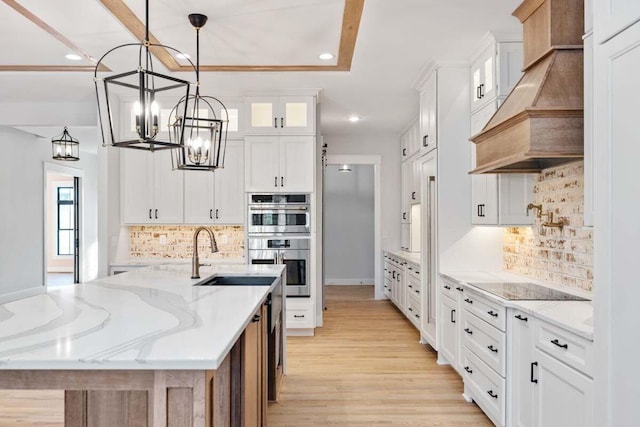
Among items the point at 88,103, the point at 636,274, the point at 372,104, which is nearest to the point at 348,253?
the point at 372,104

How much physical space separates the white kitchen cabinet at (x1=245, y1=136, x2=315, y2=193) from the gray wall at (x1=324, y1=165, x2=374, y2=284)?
408 cm

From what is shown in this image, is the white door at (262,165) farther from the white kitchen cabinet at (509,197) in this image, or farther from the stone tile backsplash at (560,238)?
the stone tile backsplash at (560,238)

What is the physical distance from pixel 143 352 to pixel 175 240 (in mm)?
4492

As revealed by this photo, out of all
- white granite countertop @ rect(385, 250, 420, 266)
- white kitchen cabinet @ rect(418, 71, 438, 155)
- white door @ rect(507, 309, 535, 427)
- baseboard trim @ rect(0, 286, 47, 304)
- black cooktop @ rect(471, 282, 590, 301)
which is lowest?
baseboard trim @ rect(0, 286, 47, 304)

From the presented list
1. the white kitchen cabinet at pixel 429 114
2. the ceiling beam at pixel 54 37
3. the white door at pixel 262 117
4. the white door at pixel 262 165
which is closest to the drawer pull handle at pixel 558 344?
the white kitchen cabinet at pixel 429 114

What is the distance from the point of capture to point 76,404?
2.10 meters

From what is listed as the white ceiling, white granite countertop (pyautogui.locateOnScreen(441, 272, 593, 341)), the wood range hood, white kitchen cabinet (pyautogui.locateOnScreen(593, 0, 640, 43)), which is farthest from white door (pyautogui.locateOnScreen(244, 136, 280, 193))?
white kitchen cabinet (pyautogui.locateOnScreen(593, 0, 640, 43))

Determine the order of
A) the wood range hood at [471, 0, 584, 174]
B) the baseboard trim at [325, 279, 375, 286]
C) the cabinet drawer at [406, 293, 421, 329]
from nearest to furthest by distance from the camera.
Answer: the wood range hood at [471, 0, 584, 174]
the cabinet drawer at [406, 293, 421, 329]
the baseboard trim at [325, 279, 375, 286]

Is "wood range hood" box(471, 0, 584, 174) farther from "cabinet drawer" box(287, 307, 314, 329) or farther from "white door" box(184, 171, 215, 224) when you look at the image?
"white door" box(184, 171, 215, 224)

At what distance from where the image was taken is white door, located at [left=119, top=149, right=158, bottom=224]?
18.0 ft

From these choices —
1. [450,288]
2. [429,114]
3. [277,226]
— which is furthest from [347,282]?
[450,288]

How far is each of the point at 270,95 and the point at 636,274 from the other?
14.5 feet

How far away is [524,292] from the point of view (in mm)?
2973

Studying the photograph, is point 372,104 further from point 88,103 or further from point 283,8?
point 88,103
